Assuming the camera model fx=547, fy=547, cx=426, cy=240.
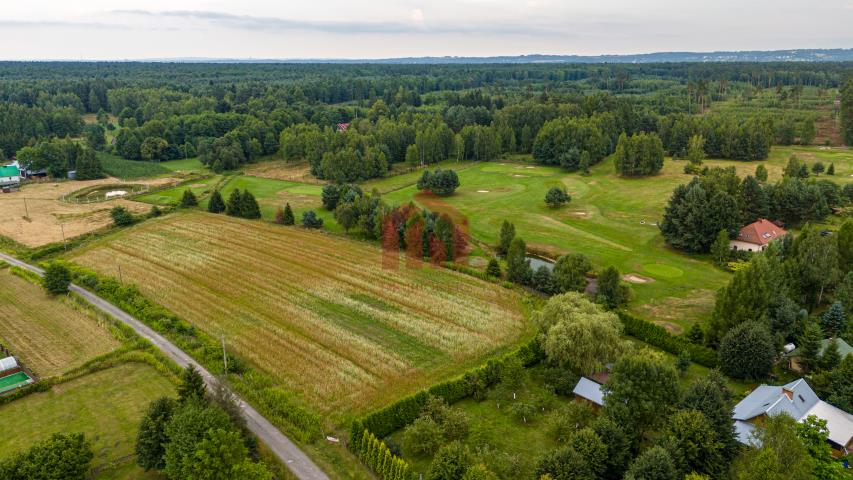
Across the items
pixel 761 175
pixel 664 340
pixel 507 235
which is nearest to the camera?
pixel 664 340

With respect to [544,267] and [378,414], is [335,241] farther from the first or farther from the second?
[378,414]

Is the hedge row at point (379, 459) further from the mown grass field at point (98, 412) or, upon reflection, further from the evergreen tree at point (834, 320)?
the evergreen tree at point (834, 320)

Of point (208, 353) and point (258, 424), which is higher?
point (208, 353)

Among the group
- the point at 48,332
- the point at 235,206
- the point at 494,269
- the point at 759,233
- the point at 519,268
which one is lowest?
the point at 48,332

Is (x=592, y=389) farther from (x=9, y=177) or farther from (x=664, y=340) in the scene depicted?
(x=9, y=177)

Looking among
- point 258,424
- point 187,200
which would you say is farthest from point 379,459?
point 187,200

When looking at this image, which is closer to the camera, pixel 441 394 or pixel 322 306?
pixel 441 394

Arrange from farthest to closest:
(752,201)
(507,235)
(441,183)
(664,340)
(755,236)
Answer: (441,183) < (752,201) < (507,235) < (755,236) < (664,340)

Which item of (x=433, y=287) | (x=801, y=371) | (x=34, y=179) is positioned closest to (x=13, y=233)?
(x=34, y=179)
